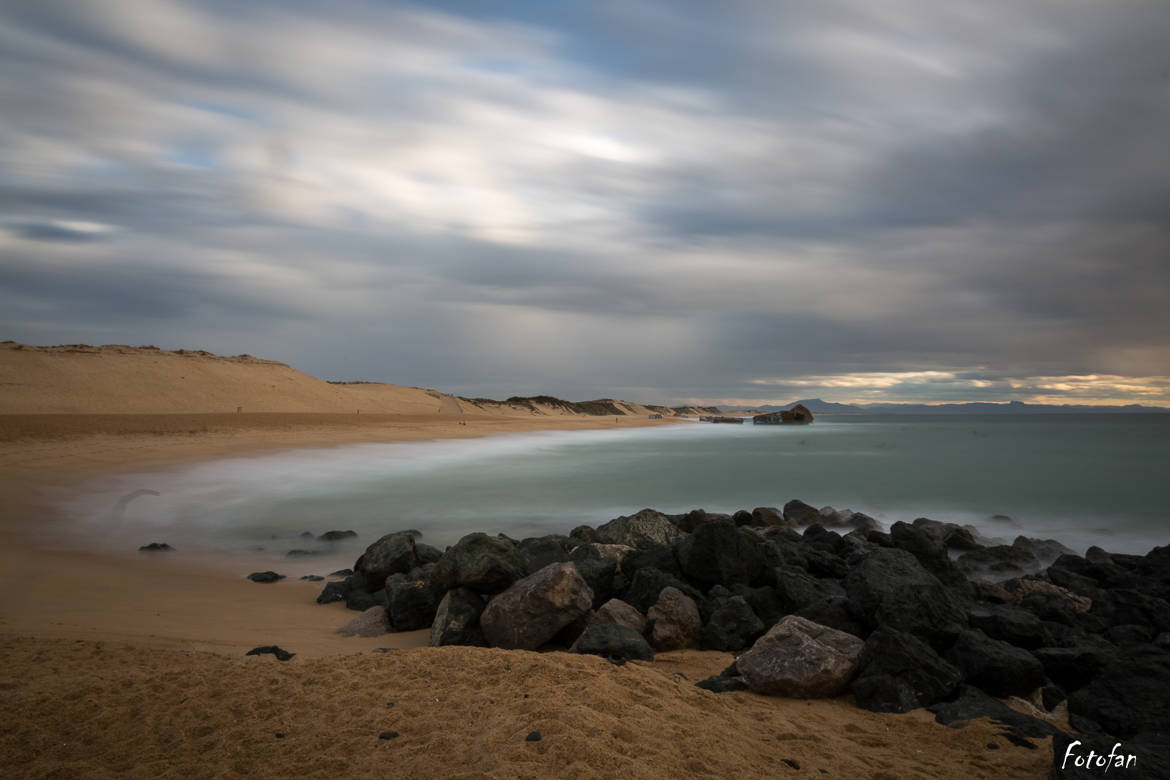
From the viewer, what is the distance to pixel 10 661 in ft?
17.0

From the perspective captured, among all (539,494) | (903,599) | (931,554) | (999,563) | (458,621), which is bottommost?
(539,494)

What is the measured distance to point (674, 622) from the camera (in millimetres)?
6723

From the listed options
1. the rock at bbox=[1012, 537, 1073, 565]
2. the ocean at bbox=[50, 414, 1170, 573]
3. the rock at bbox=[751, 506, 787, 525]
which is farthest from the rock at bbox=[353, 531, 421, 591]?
the rock at bbox=[1012, 537, 1073, 565]

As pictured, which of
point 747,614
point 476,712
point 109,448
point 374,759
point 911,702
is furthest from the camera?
point 109,448

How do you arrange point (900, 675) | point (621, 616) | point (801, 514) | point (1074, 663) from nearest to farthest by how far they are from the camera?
point (900, 675), point (1074, 663), point (621, 616), point (801, 514)

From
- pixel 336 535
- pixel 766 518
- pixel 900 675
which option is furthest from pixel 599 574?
pixel 336 535

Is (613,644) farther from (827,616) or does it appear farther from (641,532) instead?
(641,532)

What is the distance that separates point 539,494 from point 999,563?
1380 cm

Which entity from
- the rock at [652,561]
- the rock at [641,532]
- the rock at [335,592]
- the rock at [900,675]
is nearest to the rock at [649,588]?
the rock at [652,561]

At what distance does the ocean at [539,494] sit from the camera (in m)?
14.8

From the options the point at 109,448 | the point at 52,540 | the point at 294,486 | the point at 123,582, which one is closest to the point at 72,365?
the point at 109,448

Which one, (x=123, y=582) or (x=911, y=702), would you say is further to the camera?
(x=123, y=582)

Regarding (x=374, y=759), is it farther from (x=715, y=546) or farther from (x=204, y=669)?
(x=715, y=546)

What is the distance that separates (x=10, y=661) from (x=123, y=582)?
464 centimetres
